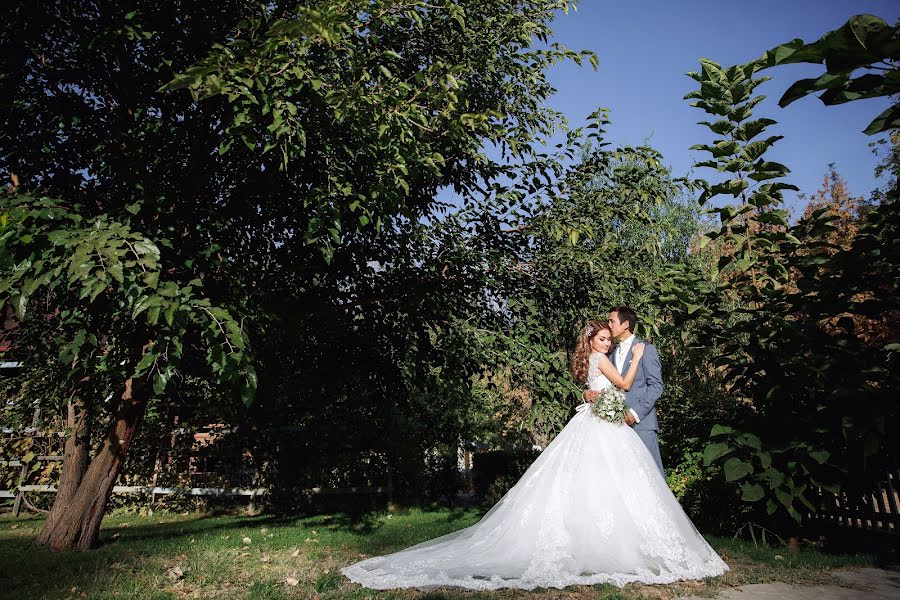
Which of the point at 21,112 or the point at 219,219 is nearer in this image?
the point at 21,112

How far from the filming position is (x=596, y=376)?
18.5ft

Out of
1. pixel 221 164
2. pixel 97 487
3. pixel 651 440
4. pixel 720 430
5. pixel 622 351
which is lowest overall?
pixel 97 487

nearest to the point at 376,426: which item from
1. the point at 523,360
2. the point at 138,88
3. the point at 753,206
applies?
the point at 523,360

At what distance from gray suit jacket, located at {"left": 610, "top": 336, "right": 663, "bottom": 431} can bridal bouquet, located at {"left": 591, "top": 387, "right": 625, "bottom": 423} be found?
0.10 meters

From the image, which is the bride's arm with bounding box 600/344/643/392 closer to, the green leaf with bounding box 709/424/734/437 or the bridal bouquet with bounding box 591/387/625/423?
the bridal bouquet with bounding box 591/387/625/423

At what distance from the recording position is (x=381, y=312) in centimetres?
718

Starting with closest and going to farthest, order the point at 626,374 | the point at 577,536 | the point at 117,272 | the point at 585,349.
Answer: the point at 117,272, the point at 577,536, the point at 626,374, the point at 585,349

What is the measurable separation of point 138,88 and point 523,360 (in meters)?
5.38

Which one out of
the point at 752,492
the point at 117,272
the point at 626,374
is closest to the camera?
the point at 117,272

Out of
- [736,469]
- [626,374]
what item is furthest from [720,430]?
[626,374]

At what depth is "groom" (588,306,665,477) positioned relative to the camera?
5.29 meters

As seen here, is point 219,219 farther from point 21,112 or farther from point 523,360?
point 523,360

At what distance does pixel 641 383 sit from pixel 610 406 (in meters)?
0.38

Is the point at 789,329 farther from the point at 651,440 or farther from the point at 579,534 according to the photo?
the point at 579,534
